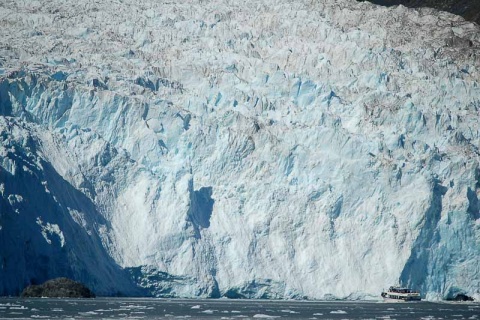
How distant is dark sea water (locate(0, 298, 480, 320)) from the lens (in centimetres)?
4184

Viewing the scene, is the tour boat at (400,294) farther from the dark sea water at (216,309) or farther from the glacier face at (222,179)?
the glacier face at (222,179)

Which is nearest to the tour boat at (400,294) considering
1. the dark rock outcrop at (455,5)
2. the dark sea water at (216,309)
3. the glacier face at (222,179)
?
the dark sea water at (216,309)

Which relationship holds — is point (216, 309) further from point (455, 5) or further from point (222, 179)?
point (455, 5)

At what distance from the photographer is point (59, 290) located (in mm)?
52969

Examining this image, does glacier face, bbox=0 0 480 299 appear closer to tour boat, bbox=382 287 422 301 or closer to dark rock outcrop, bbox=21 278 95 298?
dark rock outcrop, bbox=21 278 95 298

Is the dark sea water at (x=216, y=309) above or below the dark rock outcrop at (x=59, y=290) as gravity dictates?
below

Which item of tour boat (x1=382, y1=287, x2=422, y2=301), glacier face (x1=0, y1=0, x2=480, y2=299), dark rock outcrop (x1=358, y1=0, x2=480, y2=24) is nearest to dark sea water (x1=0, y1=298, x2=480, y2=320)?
tour boat (x1=382, y1=287, x2=422, y2=301)

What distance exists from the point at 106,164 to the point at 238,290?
1084 cm

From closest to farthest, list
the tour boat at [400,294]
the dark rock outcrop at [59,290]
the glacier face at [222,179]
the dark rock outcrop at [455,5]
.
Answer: the dark rock outcrop at [59,290] → the glacier face at [222,179] → the tour boat at [400,294] → the dark rock outcrop at [455,5]

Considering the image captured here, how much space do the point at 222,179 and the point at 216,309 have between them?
14.2 m

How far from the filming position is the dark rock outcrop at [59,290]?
52.0 m

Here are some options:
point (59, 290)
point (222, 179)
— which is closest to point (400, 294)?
point (222, 179)

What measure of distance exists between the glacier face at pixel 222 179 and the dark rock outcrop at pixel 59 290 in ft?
1.95

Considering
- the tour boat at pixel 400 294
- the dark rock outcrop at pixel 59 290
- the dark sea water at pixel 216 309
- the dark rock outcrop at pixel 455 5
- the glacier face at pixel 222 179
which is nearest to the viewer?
the dark sea water at pixel 216 309
